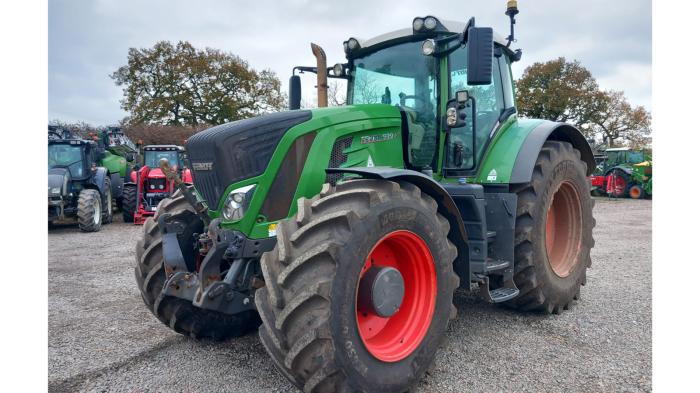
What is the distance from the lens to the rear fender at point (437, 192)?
9.06ft

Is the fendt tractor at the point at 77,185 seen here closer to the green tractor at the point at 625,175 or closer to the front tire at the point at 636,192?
the green tractor at the point at 625,175

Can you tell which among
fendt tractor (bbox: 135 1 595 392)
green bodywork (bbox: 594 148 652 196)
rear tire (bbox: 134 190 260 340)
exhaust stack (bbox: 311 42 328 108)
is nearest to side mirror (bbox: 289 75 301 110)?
fendt tractor (bbox: 135 1 595 392)

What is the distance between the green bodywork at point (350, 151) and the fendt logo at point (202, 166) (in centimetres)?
23

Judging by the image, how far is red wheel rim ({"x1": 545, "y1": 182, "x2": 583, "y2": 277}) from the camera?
15.6ft

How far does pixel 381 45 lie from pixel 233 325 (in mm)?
2726

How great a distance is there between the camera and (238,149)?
299cm

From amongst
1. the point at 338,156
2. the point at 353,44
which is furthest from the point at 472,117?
the point at 338,156

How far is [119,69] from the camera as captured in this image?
28344 mm

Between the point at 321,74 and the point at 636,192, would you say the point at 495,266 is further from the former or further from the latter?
the point at 636,192

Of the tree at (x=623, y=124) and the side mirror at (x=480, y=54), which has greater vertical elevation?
the tree at (x=623, y=124)

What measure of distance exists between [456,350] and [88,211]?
34.8 ft

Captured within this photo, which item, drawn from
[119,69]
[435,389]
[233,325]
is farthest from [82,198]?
[119,69]

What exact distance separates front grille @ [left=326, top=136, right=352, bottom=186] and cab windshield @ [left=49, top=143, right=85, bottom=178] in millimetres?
11133

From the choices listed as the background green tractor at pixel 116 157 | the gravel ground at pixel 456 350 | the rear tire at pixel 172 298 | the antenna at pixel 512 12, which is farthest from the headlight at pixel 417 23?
the background green tractor at pixel 116 157
